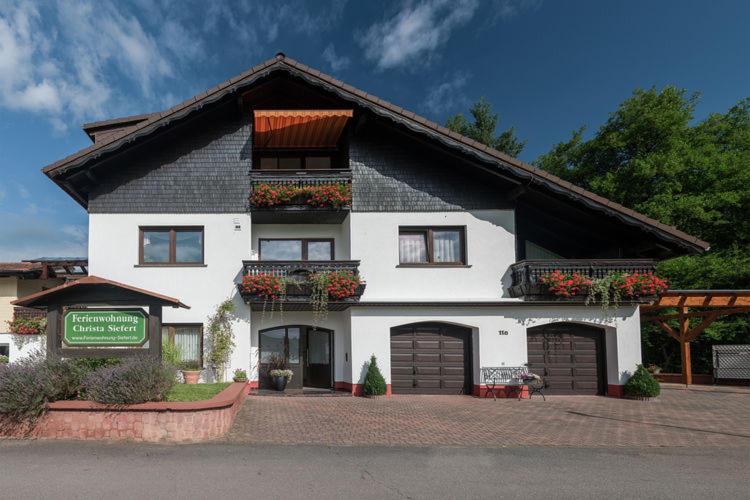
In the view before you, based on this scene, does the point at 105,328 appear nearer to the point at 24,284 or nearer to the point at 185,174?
the point at 185,174

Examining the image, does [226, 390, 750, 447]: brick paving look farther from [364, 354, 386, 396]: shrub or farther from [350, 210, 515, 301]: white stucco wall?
[350, 210, 515, 301]: white stucco wall

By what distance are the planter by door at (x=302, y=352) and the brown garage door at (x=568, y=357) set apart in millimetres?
6638

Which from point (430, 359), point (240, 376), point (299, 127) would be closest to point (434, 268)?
point (430, 359)

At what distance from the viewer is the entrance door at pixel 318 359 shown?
16.3 metres

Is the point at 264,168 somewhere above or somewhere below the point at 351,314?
above

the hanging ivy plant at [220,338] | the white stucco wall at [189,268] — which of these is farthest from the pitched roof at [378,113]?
the hanging ivy plant at [220,338]

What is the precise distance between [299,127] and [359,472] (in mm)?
11716

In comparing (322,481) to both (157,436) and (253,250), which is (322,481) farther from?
(253,250)

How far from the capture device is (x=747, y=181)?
83.9 feet

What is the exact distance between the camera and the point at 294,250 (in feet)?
54.2

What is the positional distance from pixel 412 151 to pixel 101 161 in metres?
9.64

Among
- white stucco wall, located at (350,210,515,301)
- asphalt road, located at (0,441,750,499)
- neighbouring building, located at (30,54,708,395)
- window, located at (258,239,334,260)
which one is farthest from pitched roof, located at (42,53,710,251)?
asphalt road, located at (0,441,750,499)

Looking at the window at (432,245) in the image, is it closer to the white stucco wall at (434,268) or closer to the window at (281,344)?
the white stucco wall at (434,268)

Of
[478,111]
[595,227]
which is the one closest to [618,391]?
[595,227]
